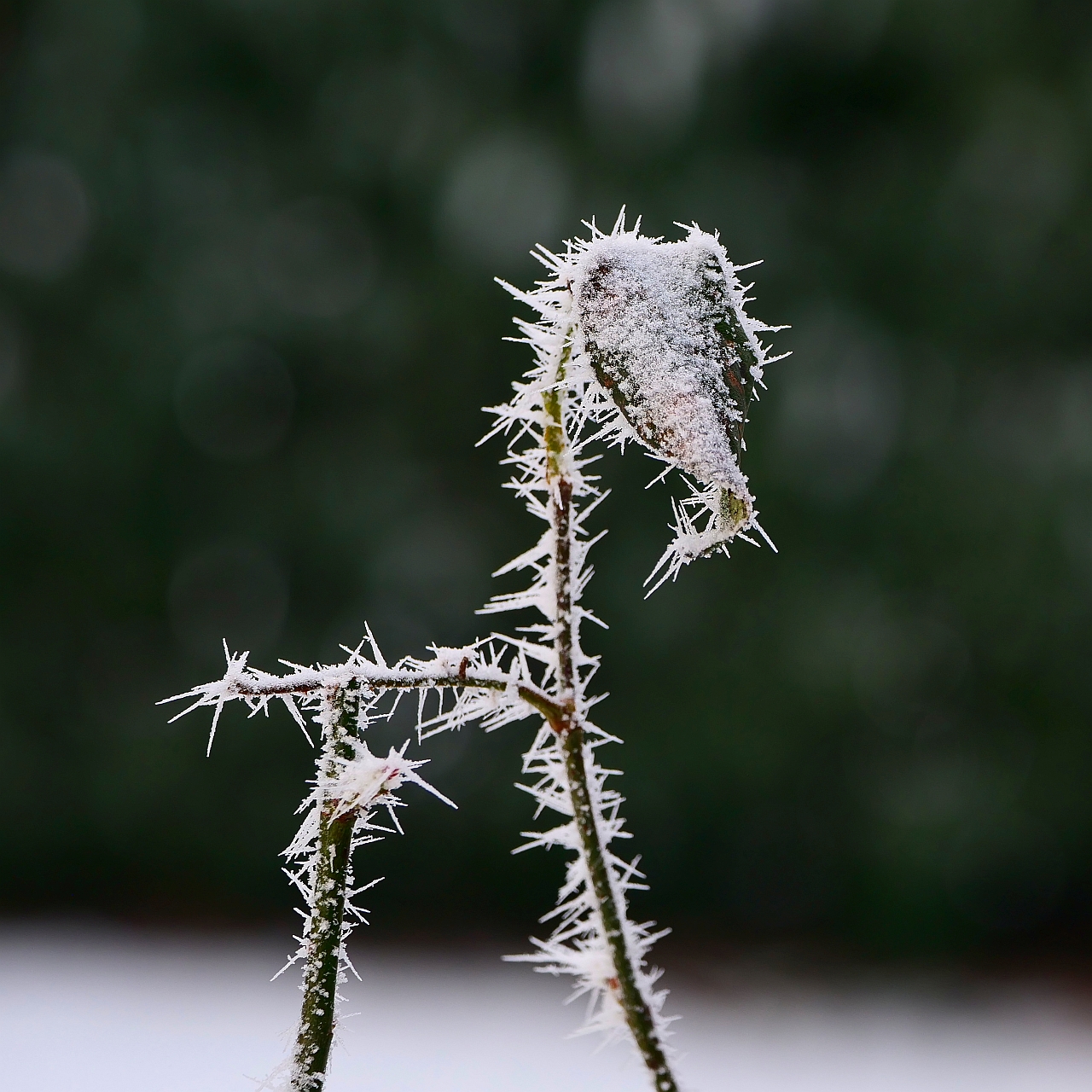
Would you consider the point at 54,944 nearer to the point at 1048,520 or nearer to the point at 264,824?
the point at 264,824

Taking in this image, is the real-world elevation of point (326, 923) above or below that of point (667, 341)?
below

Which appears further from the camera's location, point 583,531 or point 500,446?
point 500,446

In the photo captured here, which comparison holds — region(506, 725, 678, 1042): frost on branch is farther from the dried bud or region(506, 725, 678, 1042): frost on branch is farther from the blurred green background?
the blurred green background

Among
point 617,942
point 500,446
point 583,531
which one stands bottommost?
point 617,942

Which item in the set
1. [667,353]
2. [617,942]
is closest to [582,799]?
[617,942]

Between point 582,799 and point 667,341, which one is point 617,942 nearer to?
point 582,799

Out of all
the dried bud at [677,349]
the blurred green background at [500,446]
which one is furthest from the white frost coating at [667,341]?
the blurred green background at [500,446]

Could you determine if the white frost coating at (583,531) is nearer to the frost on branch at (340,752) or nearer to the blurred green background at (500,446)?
the frost on branch at (340,752)
